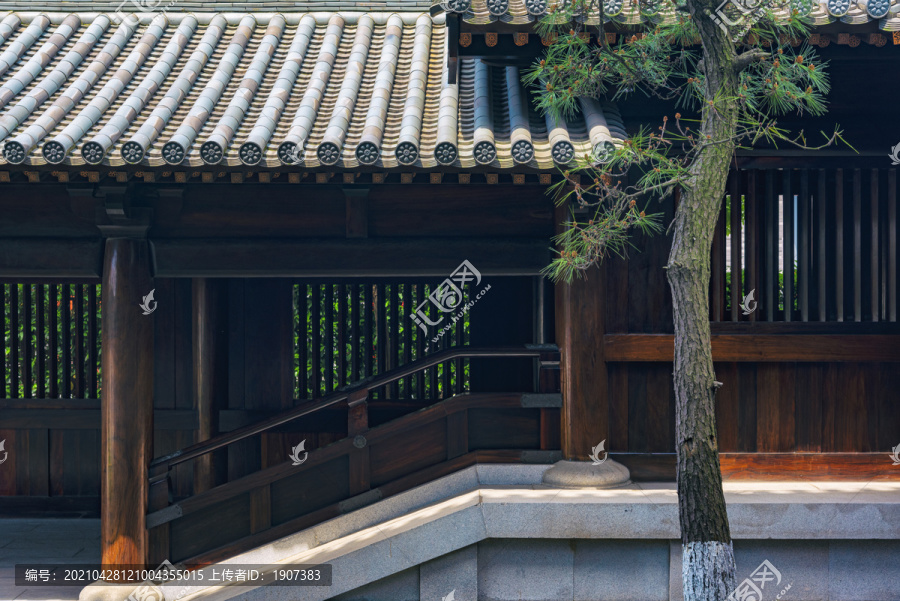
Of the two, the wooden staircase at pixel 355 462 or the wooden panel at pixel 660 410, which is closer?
the wooden panel at pixel 660 410

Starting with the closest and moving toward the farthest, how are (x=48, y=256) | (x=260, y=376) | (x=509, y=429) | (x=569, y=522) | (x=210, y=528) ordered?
(x=569, y=522)
(x=48, y=256)
(x=509, y=429)
(x=210, y=528)
(x=260, y=376)

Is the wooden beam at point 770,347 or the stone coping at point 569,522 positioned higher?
the wooden beam at point 770,347

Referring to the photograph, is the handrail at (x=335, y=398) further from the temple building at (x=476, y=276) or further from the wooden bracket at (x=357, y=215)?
the wooden bracket at (x=357, y=215)

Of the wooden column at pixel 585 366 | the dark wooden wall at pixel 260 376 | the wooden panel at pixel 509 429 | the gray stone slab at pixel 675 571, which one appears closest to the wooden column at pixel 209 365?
the dark wooden wall at pixel 260 376

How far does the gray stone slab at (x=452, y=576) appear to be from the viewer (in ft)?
20.5

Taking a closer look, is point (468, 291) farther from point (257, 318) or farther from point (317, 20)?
point (317, 20)

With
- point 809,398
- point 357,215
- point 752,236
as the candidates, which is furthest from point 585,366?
point 357,215

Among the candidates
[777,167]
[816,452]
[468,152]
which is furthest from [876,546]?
[468,152]

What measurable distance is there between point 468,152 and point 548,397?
227 cm

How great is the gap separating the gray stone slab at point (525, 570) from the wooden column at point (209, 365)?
3.68 metres

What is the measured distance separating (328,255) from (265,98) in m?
1.54

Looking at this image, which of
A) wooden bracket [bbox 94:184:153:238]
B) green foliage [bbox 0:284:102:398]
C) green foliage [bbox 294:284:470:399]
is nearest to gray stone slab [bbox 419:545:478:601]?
green foliage [bbox 294:284:470:399]

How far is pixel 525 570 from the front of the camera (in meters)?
6.29

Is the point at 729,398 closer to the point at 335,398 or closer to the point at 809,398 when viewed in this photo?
the point at 809,398
